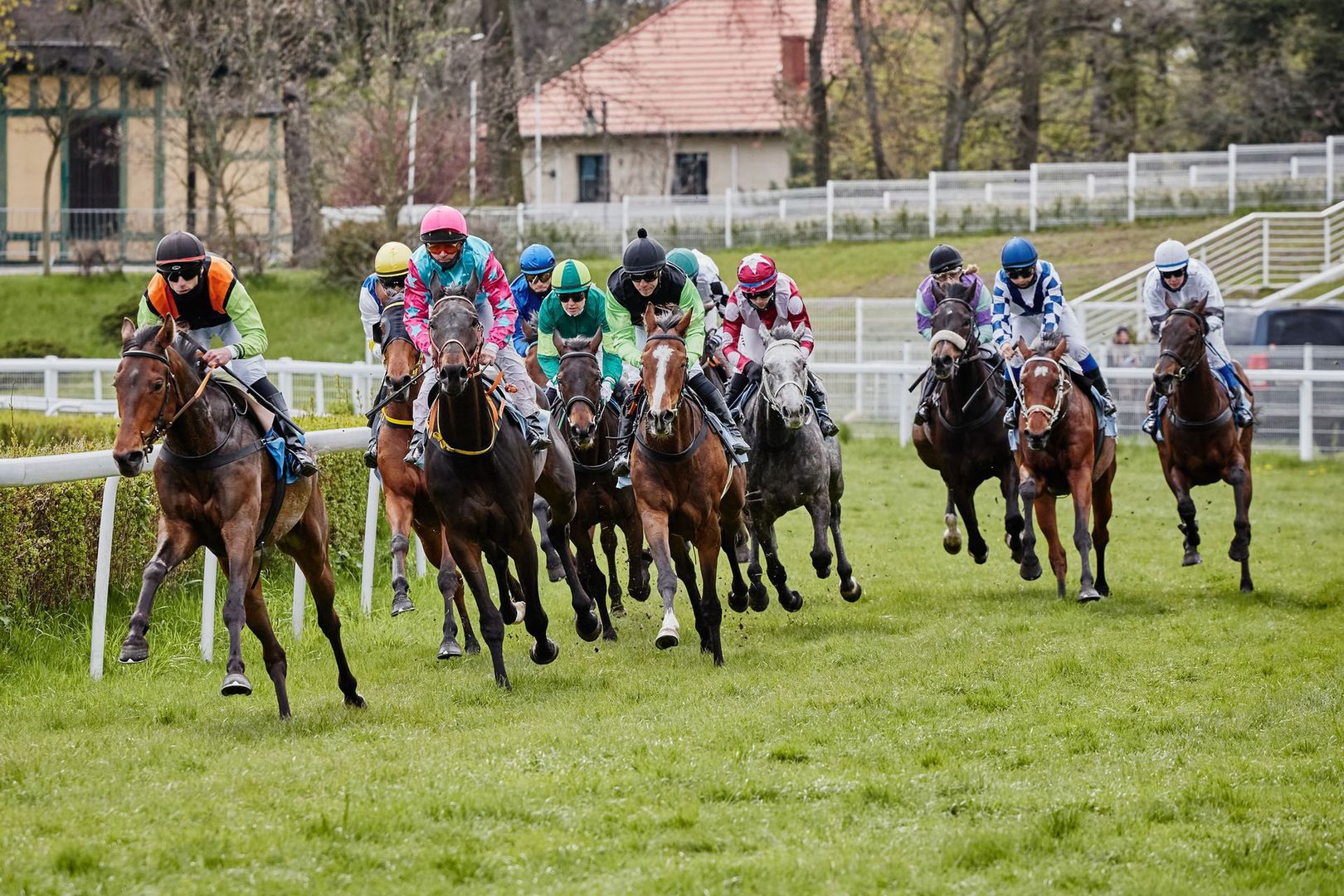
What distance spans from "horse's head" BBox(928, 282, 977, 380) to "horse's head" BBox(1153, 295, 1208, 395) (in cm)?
124

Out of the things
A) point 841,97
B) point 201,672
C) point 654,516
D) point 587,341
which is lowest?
point 201,672

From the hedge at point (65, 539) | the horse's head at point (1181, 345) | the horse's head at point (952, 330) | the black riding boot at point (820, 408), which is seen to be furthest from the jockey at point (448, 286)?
the horse's head at point (1181, 345)

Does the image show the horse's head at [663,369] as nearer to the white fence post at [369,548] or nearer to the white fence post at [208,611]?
the white fence post at [208,611]

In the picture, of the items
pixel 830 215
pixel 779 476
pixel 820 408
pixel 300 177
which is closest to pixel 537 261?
pixel 820 408

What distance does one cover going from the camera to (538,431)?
880cm

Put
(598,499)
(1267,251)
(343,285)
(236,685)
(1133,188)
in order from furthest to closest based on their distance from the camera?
(1133,188) → (343,285) → (1267,251) → (598,499) → (236,685)

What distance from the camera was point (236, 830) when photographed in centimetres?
552

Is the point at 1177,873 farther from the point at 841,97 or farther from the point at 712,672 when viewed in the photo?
the point at 841,97

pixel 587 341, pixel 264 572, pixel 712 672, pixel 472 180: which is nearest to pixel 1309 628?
pixel 712 672

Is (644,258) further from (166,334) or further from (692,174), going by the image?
(692,174)

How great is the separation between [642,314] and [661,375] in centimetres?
78

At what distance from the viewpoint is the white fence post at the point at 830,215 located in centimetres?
3631

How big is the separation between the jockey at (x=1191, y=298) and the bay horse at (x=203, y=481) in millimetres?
6142

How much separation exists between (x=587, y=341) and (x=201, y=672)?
278 cm
